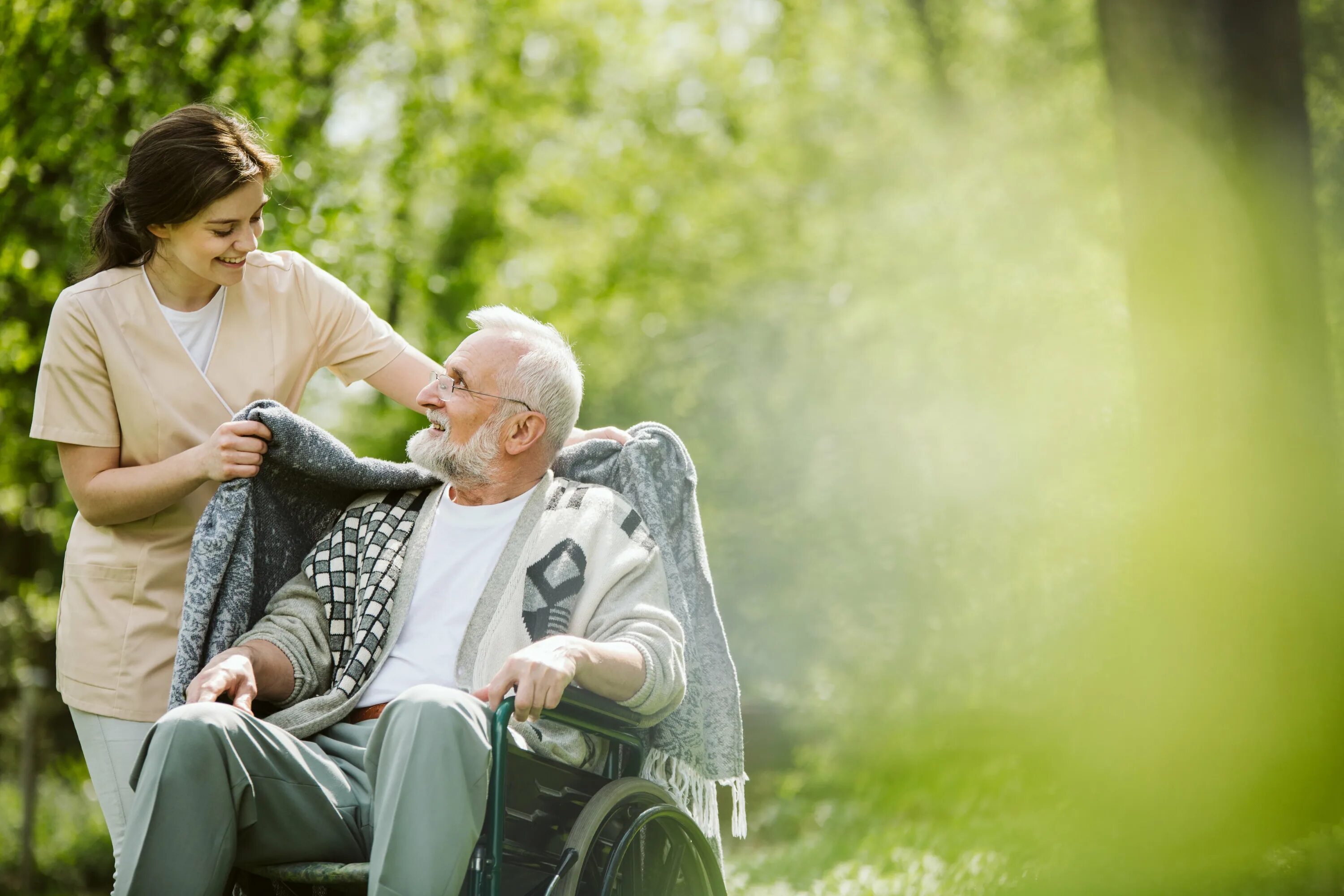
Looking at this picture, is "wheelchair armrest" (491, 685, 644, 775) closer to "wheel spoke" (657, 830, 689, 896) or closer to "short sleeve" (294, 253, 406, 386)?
"wheel spoke" (657, 830, 689, 896)

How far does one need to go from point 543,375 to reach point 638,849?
0.92 metres

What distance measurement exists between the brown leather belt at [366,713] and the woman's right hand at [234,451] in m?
0.48

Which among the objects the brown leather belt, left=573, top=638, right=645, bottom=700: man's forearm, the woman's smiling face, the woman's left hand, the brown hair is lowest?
the brown leather belt

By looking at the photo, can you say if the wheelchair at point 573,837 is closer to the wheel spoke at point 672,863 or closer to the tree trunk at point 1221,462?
the wheel spoke at point 672,863

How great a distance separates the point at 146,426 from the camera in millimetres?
2338

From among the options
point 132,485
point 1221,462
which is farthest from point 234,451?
point 1221,462

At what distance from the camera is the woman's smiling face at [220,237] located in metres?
2.27

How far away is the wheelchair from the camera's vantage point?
190 centimetres

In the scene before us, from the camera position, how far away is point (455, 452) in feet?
8.07

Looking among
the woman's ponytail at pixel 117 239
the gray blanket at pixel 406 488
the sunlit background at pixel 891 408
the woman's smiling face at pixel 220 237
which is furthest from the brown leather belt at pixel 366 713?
the sunlit background at pixel 891 408

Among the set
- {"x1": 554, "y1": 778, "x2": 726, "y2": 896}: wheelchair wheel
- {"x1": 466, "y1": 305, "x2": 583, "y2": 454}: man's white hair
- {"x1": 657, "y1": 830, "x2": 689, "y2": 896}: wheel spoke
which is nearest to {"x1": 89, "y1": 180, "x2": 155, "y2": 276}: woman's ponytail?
{"x1": 466, "y1": 305, "x2": 583, "y2": 454}: man's white hair

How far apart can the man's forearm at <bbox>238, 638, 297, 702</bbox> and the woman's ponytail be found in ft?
2.54

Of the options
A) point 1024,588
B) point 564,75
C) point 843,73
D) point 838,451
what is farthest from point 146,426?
point 564,75

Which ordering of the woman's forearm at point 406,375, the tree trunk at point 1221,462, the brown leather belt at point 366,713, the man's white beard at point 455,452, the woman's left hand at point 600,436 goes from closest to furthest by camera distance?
the brown leather belt at point 366,713 → the man's white beard at point 455,452 → the woman's left hand at point 600,436 → the woman's forearm at point 406,375 → the tree trunk at point 1221,462
